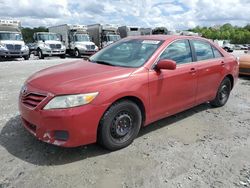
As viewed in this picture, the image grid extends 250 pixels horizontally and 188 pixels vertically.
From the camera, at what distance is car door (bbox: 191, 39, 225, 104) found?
5.21 meters

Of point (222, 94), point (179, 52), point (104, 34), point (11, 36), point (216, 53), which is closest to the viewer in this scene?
point (179, 52)

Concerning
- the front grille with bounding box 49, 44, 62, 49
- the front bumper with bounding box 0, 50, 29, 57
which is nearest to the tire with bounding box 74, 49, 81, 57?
the front grille with bounding box 49, 44, 62, 49

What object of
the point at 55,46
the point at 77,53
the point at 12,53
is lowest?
the point at 77,53

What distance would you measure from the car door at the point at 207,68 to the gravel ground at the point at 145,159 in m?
0.66

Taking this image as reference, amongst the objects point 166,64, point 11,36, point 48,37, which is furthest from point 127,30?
point 166,64

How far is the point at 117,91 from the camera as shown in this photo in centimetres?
368

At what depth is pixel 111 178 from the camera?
323 centimetres

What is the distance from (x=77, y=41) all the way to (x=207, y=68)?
20334 mm

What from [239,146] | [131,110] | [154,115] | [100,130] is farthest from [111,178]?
[239,146]

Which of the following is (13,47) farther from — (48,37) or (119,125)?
(119,125)

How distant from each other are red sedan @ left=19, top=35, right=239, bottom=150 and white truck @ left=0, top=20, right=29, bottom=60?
618 inches

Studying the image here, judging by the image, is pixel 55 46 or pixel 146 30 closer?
pixel 55 46

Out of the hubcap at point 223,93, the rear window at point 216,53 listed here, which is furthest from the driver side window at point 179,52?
the hubcap at point 223,93

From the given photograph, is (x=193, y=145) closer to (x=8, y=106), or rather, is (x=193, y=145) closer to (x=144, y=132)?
(x=144, y=132)
